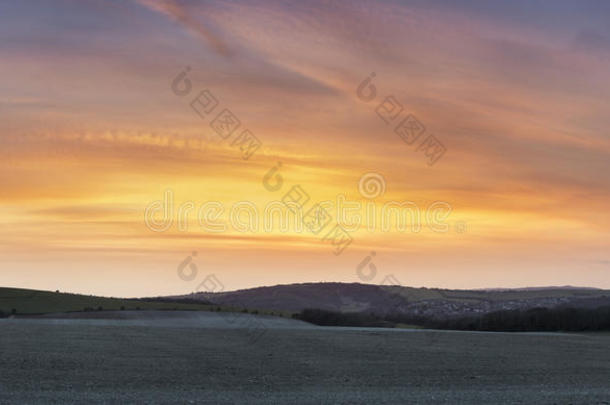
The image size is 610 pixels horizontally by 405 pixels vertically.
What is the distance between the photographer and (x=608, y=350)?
138 ft

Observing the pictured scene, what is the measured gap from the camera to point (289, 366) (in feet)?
100

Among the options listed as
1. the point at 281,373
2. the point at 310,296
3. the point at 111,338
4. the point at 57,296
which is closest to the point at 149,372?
the point at 281,373

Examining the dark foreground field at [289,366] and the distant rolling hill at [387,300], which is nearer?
the dark foreground field at [289,366]

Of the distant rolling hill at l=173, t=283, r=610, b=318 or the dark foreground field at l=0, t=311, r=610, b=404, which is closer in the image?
the dark foreground field at l=0, t=311, r=610, b=404

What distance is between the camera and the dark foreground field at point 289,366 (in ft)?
73.0

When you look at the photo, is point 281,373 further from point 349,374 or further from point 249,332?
point 249,332

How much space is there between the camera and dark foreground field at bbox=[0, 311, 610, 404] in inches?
877

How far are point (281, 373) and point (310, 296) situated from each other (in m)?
59.2

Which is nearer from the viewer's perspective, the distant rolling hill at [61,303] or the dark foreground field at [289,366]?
the dark foreground field at [289,366]

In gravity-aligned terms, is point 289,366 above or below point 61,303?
below

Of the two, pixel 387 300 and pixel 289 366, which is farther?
pixel 387 300

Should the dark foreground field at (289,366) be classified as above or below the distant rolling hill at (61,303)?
below

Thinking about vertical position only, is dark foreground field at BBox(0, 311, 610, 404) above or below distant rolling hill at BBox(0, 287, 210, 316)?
below

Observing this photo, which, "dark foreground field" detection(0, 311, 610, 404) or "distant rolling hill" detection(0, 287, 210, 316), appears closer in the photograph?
"dark foreground field" detection(0, 311, 610, 404)
